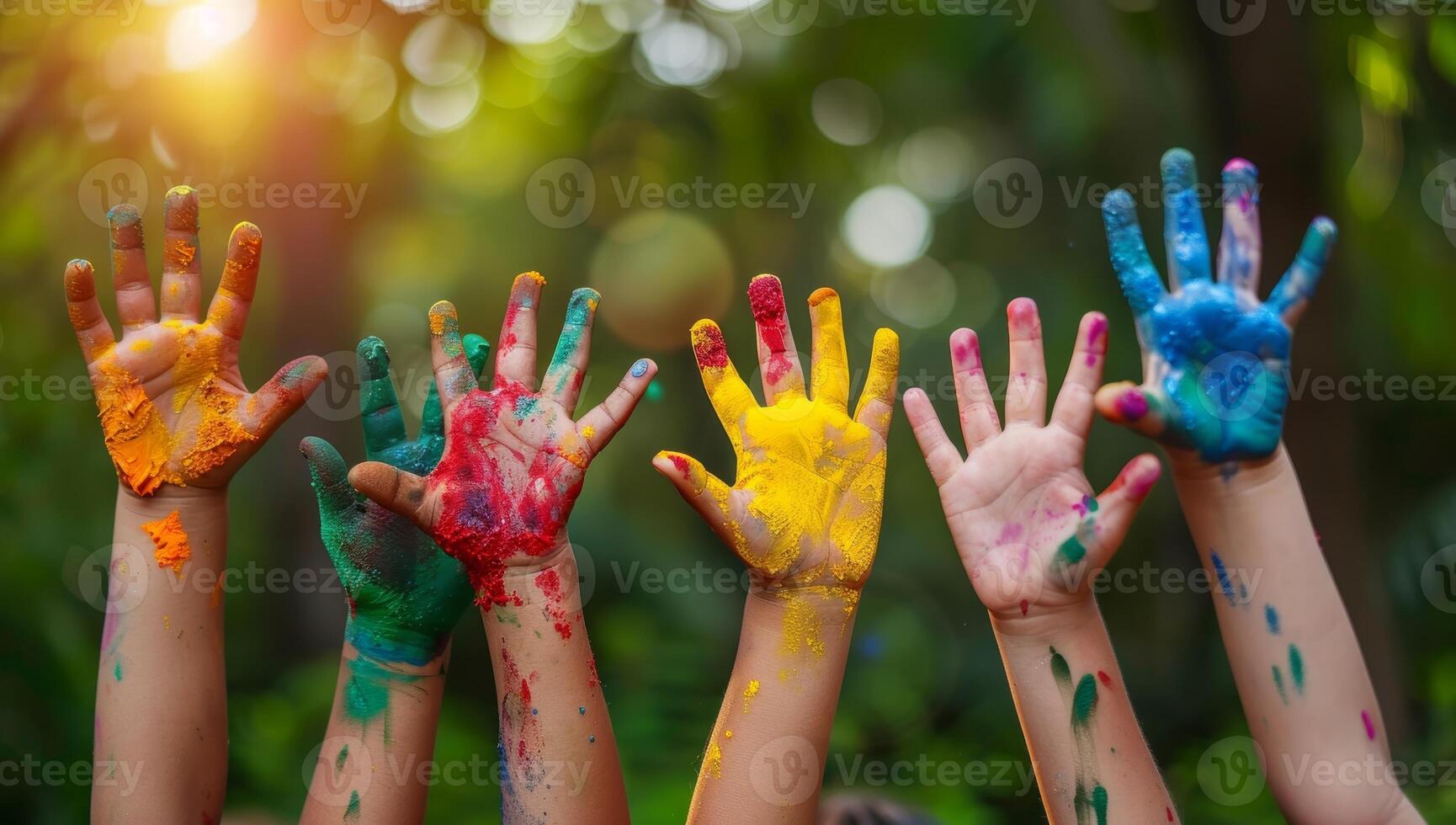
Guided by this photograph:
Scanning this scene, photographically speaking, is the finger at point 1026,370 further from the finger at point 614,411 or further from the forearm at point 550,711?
the forearm at point 550,711

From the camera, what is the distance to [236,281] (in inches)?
69.5

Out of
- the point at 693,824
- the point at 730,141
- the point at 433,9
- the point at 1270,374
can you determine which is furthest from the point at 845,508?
the point at 433,9

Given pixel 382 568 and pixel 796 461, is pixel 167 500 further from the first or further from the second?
pixel 796 461

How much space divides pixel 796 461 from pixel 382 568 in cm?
72

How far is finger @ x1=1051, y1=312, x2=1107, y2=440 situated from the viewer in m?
1.49

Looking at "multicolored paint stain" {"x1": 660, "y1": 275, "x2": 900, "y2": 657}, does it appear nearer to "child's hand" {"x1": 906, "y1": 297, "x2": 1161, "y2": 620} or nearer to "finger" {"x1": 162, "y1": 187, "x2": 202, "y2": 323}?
"child's hand" {"x1": 906, "y1": 297, "x2": 1161, "y2": 620}

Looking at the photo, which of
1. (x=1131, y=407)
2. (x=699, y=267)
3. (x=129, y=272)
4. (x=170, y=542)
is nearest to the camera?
(x=1131, y=407)

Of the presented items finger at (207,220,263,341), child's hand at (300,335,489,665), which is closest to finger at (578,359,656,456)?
child's hand at (300,335,489,665)

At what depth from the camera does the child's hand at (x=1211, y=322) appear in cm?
141

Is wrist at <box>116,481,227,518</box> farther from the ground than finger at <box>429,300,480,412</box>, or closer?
closer

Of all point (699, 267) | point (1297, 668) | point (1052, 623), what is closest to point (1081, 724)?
point (1052, 623)

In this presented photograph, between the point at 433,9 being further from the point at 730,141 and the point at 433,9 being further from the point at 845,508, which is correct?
the point at 845,508

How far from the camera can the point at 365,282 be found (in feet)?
11.0

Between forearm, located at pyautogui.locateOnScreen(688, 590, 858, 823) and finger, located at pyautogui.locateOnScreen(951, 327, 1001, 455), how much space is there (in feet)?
1.12
